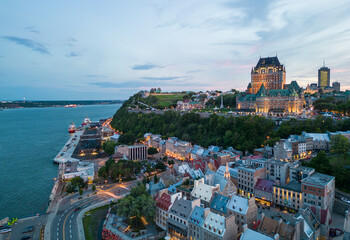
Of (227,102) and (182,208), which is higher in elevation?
(227,102)

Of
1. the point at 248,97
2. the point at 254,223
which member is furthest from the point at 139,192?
the point at 248,97

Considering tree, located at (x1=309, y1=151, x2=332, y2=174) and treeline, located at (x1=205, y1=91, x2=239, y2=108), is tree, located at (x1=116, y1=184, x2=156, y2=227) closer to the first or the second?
tree, located at (x1=309, y1=151, x2=332, y2=174)

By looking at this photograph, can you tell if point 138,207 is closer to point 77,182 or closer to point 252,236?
point 252,236

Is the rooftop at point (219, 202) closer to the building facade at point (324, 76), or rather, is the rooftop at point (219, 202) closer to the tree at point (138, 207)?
the tree at point (138, 207)

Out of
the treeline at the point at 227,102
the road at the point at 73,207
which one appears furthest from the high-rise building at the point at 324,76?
the road at the point at 73,207

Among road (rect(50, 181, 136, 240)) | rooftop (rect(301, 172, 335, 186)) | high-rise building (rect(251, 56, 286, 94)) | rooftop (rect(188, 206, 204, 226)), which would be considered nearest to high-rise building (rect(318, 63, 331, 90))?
high-rise building (rect(251, 56, 286, 94))

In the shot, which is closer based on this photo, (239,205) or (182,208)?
(239,205)

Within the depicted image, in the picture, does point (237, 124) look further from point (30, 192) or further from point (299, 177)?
point (30, 192)

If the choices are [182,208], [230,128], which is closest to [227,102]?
[230,128]
